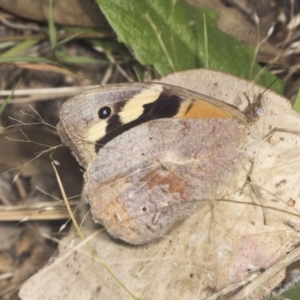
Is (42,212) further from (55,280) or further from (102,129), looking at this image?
(102,129)

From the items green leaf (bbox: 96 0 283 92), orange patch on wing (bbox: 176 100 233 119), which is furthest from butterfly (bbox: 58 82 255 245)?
green leaf (bbox: 96 0 283 92)

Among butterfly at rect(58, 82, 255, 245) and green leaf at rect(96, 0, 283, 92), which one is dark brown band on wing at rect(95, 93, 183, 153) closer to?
butterfly at rect(58, 82, 255, 245)

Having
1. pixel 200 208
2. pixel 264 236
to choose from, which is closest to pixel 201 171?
pixel 200 208

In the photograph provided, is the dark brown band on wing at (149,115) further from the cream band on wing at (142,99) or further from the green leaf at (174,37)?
the green leaf at (174,37)

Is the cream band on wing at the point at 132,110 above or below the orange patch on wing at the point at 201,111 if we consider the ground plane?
below

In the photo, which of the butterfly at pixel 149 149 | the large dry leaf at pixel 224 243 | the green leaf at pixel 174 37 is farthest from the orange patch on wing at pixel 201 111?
the green leaf at pixel 174 37
